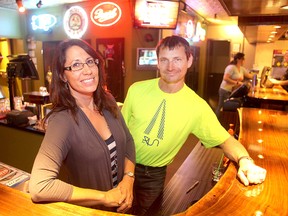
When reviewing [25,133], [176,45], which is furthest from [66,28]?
[176,45]

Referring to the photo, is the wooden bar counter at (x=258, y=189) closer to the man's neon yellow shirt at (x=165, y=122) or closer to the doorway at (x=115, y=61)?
the man's neon yellow shirt at (x=165, y=122)

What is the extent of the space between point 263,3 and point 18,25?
7369mm

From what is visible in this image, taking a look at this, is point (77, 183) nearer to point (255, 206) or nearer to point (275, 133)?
point (255, 206)

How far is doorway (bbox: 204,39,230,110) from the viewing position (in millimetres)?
8812

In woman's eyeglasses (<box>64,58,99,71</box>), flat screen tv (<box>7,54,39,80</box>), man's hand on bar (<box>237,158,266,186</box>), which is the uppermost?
woman's eyeglasses (<box>64,58,99,71</box>)

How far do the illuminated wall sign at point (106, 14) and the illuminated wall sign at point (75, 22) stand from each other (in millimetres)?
314

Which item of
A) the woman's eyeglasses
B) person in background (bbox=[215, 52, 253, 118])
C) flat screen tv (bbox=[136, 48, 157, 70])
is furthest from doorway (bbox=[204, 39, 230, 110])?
the woman's eyeglasses

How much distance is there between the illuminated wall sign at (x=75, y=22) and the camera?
6191 mm

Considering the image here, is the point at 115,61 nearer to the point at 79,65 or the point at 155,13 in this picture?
the point at 155,13

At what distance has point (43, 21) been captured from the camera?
724cm

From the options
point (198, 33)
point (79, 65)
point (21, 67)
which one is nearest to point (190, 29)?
point (198, 33)

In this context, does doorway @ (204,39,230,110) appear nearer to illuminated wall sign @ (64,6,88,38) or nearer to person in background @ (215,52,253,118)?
person in background @ (215,52,253,118)

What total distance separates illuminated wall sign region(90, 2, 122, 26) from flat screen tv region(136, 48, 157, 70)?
0.93m

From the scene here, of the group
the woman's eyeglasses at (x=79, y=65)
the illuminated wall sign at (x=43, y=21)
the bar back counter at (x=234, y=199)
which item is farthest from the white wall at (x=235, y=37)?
the woman's eyeglasses at (x=79, y=65)
